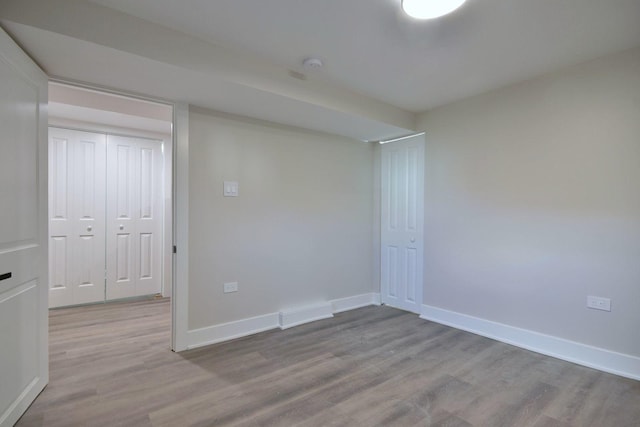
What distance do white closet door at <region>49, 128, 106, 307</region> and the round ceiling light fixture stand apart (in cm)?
398

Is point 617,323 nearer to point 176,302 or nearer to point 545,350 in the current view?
point 545,350

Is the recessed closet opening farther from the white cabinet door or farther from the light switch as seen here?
the white cabinet door

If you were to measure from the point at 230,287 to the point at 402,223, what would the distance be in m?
2.15

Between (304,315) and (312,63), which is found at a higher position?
(312,63)

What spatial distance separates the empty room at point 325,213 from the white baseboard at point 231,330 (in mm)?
20

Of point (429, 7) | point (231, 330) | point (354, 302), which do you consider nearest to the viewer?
point (429, 7)

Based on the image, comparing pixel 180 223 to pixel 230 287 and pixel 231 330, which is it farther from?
pixel 231 330

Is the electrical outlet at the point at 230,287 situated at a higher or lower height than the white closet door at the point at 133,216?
lower

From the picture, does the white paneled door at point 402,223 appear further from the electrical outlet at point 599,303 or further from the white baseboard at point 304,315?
the electrical outlet at point 599,303

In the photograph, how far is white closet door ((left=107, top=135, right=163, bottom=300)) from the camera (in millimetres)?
4152

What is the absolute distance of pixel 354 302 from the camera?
4.03m

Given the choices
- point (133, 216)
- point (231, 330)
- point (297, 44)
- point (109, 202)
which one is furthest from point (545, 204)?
point (109, 202)

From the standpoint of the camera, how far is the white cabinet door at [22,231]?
1.64 metres

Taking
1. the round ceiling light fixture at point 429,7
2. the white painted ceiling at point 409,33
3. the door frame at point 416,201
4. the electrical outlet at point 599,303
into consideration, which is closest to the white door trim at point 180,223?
the white painted ceiling at point 409,33
